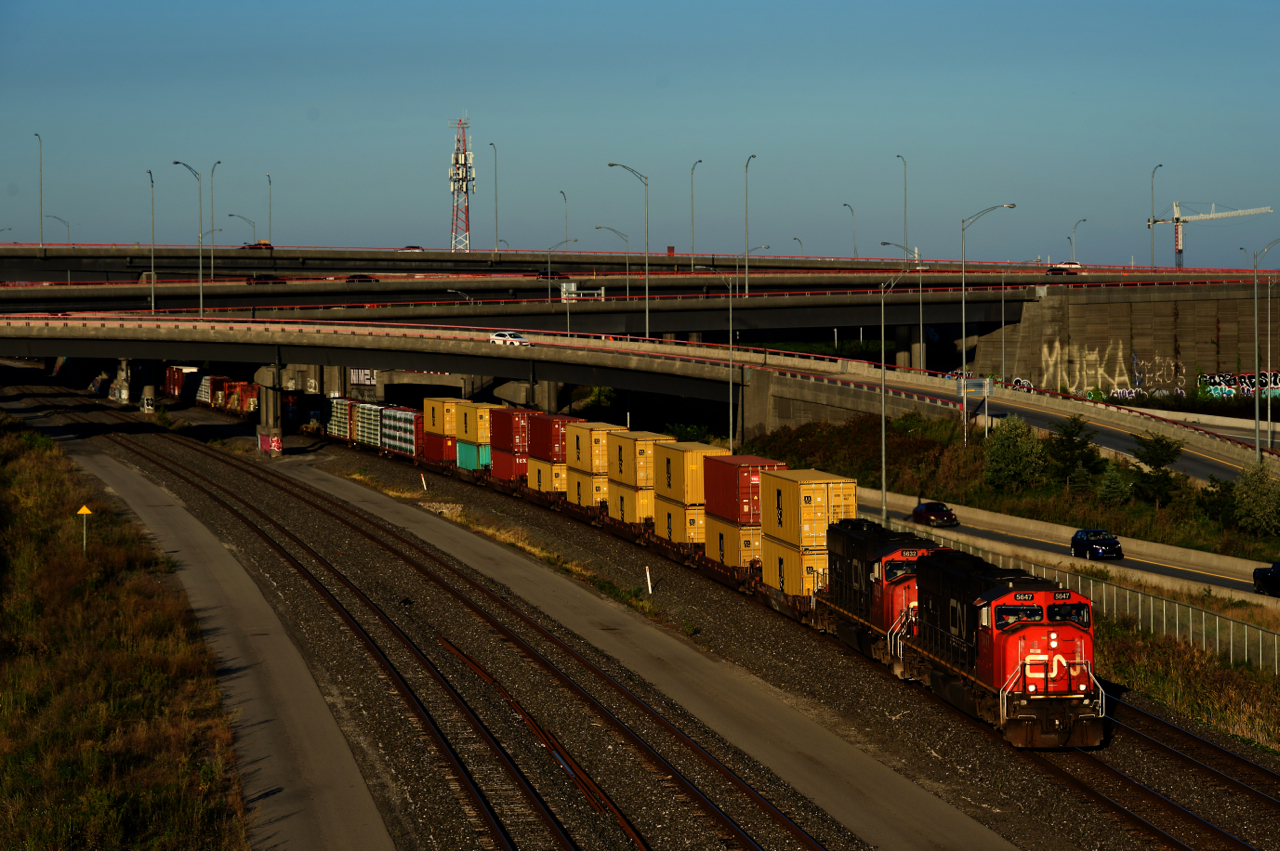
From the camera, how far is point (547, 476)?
49.8 meters

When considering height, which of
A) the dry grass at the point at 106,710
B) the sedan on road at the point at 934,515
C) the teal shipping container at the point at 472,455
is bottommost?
the dry grass at the point at 106,710

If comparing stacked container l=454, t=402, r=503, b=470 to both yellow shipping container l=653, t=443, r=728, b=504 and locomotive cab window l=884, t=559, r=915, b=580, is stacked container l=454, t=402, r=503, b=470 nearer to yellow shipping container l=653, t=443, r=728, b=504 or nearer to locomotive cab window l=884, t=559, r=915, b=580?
yellow shipping container l=653, t=443, r=728, b=504

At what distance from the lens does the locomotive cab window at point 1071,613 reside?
Answer: 21.7m

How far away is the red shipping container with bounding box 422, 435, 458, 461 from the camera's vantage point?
198ft

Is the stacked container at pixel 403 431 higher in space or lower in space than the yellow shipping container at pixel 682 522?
higher

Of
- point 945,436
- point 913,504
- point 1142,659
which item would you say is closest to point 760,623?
point 1142,659

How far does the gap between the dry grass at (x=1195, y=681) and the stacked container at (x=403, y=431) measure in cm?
4294

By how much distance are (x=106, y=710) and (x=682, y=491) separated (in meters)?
19.4

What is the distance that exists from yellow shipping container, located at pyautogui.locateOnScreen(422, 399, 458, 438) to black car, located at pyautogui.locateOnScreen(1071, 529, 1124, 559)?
32.5 m

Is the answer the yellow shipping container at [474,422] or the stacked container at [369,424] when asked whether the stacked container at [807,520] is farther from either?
the stacked container at [369,424]

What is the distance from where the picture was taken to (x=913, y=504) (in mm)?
52688

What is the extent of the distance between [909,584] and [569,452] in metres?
24.3

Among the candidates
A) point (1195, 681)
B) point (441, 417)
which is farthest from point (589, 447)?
point (1195, 681)

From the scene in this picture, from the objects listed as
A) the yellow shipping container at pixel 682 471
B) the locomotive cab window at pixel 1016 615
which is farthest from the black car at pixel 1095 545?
the locomotive cab window at pixel 1016 615
